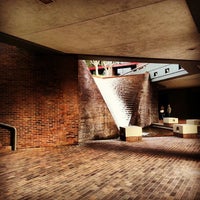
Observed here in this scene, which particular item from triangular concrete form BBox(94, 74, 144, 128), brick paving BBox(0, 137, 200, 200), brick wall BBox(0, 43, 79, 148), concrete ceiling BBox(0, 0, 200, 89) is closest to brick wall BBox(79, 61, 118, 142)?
brick wall BBox(0, 43, 79, 148)

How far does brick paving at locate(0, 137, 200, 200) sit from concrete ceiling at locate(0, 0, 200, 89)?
3.81 metres

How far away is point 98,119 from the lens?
457 inches

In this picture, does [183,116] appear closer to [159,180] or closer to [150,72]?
[150,72]

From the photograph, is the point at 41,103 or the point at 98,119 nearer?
the point at 41,103

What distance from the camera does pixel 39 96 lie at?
863 cm

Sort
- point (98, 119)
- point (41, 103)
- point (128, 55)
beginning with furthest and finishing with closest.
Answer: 1. point (98, 119)
2. point (128, 55)
3. point (41, 103)

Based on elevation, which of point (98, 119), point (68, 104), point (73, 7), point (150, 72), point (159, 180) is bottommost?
point (159, 180)

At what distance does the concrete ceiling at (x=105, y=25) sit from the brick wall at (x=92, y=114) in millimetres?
2929

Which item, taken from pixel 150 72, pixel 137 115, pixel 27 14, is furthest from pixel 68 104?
pixel 150 72

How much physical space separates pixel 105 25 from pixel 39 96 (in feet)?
14.0

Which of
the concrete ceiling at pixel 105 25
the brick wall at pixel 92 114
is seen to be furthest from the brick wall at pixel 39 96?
the brick wall at pixel 92 114

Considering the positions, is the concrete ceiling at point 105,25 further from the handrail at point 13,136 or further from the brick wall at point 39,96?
the handrail at point 13,136

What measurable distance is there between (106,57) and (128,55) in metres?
0.98

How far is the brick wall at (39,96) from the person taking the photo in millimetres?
8250
